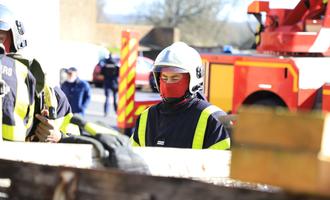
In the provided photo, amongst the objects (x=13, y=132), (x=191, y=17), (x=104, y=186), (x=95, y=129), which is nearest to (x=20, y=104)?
(x=13, y=132)

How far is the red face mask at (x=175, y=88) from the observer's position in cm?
423

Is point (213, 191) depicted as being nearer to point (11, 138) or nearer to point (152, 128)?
point (11, 138)

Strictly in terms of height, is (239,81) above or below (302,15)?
below

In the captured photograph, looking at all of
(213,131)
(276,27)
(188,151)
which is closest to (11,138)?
(188,151)

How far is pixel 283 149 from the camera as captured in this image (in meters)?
1.40

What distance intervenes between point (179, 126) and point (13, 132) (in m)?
1.60

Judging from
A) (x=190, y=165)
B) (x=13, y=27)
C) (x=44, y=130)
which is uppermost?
(x=13, y=27)

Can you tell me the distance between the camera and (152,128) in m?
4.25

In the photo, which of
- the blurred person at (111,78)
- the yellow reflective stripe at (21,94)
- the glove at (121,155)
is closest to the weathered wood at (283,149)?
the glove at (121,155)

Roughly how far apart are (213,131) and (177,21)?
50946 mm

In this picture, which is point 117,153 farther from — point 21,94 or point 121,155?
point 21,94

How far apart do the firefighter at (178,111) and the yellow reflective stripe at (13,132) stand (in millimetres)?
1456

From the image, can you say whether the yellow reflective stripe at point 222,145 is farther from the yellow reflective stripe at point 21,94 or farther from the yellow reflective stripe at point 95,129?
the yellow reflective stripe at point 95,129

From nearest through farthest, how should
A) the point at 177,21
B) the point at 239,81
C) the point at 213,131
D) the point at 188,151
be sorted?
the point at 188,151 → the point at 213,131 → the point at 239,81 → the point at 177,21
